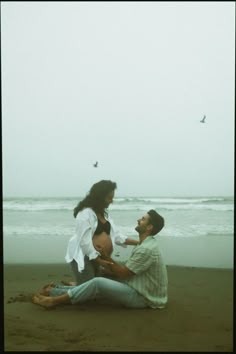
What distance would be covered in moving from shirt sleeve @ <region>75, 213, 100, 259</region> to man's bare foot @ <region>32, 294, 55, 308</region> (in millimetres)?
395

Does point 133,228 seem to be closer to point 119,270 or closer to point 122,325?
point 119,270

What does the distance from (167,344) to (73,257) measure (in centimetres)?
99

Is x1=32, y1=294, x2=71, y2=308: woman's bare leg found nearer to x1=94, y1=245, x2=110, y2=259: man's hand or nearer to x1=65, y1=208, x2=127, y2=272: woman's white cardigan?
x1=65, y1=208, x2=127, y2=272: woman's white cardigan

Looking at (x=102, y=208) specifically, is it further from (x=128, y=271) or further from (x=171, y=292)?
(x=171, y=292)

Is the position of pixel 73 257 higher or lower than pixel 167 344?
higher

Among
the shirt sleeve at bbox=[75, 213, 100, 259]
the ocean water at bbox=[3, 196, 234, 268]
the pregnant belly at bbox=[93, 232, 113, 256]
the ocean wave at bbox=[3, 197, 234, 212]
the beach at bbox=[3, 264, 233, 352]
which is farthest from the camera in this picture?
the ocean wave at bbox=[3, 197, 234, 212]

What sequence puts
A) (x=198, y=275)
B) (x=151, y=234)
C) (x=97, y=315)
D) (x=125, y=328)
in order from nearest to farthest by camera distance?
(x=125, y=328)
(x=97, y=315)
(x=151, y=234)
(x=198, y=275)

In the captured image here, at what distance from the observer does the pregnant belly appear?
319 cm

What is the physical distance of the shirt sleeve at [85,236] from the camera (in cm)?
303

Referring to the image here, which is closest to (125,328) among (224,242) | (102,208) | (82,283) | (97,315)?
(97,315)

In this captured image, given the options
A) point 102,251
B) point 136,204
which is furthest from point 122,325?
point 136,204

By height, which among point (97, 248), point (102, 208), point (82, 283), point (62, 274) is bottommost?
point (62, 274)

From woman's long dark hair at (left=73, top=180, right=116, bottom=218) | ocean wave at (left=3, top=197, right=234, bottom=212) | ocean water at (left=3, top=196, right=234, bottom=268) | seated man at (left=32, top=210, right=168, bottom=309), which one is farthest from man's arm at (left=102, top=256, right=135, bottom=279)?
ocean wave at (left=3, top=197, right=234, bottom=212)

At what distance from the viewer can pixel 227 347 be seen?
7.90 feet
